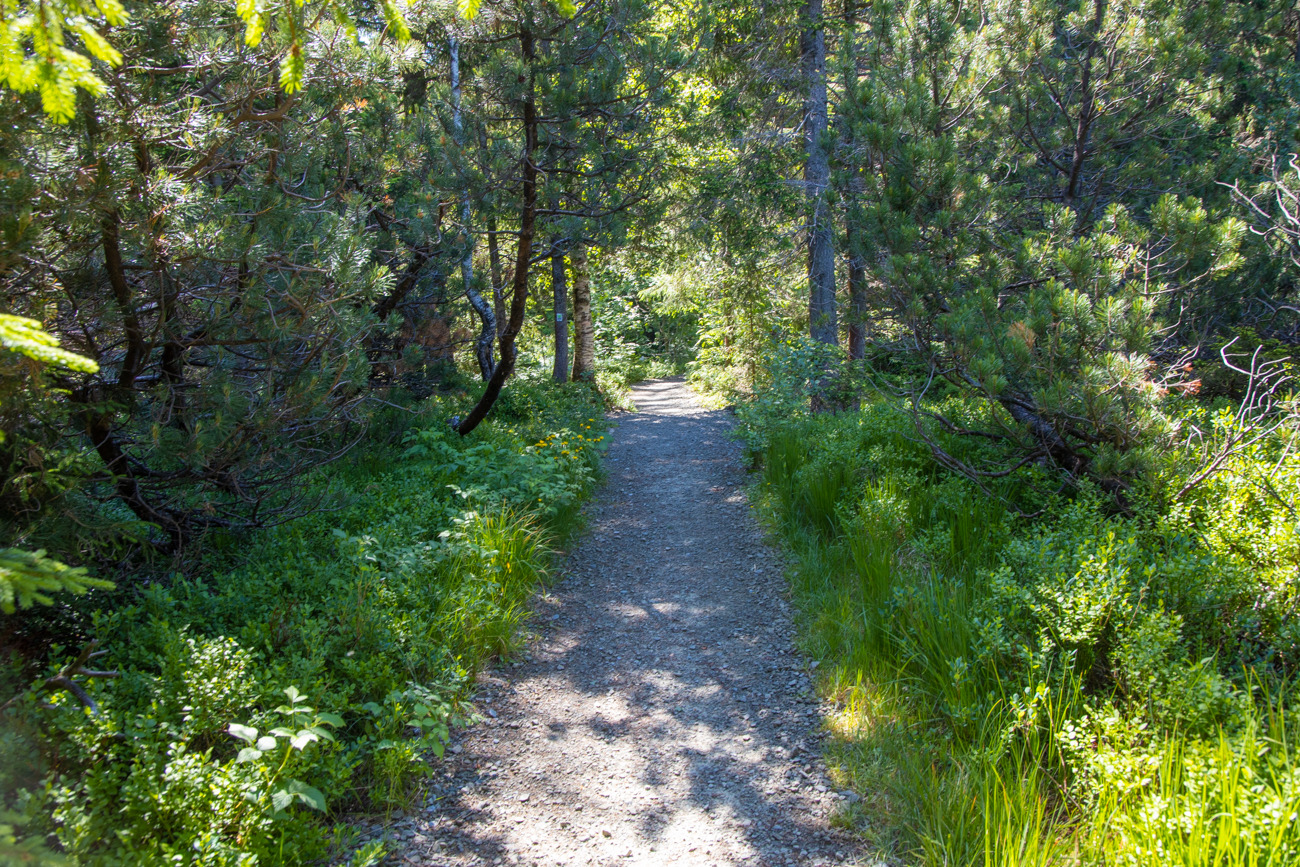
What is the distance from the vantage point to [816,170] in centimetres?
1074

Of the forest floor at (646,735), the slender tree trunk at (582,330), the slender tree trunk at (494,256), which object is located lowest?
the forest floor at (646,735)

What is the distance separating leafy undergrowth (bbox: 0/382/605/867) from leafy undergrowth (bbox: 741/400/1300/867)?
220 centimetres

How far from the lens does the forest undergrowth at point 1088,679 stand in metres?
2.50

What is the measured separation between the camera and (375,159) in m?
6.64

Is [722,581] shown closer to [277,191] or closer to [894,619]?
[894,619]

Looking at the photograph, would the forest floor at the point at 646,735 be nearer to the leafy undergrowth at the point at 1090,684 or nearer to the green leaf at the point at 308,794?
the leafy undergrowth at the point at 1090,684

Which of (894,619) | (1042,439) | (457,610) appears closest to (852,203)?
(1042,439)

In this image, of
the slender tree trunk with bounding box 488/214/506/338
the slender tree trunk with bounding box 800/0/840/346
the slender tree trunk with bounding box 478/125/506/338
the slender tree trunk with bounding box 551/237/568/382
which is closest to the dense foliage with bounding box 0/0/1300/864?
the slender tree trunk with bounding box 478/125/506/338

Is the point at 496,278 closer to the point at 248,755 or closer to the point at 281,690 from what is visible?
the point at 281,690

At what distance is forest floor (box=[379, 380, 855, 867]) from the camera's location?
10.4 ft

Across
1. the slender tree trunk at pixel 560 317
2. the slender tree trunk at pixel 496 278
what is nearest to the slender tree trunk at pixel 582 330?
the slender tree trunk at pixel 560 317

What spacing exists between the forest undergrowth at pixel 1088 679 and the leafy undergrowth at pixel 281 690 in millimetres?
2183

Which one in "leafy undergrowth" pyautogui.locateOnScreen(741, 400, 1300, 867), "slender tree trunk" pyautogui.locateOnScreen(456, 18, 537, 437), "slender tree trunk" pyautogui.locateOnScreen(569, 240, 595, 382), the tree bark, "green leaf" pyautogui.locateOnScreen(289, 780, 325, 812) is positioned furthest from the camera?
"slender tree trunk" pyautogui.locateOnScreen(569, 240, 595, 382)

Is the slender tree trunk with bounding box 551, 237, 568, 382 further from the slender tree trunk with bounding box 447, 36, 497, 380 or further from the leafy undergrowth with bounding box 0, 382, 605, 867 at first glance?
the leafy undergrowth with bounding box 0, 382, 605, 867
